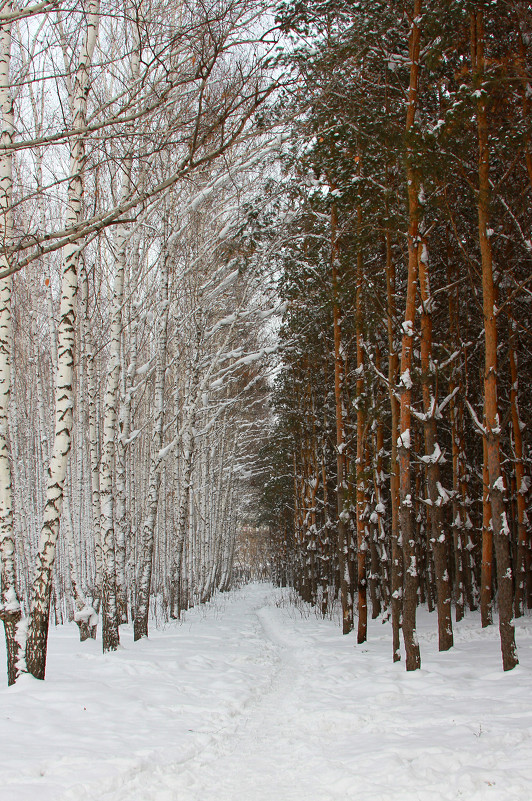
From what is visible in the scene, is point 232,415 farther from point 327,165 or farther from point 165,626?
point 327,165

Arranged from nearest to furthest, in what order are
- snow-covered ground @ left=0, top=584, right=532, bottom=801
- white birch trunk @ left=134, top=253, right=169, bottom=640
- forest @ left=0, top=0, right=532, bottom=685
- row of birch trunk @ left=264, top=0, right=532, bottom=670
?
snow-covered ground @ left=0, top=584, right=532, bottom=801, forest @ left=0, top=0, right=532, bottom=685, row of birch trunk @ left=264, top=0, right=532, bottom=670, white birch trunk @ left=134, top=253, right=169, bottom=640

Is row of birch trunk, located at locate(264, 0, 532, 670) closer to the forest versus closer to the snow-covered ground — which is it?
the forest

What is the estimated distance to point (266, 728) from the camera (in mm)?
5414

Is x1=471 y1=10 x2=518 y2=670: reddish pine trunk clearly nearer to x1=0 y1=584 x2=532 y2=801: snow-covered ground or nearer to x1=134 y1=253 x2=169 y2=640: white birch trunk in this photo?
x1=0 y1=584 x2=532 y2=801: snow-covered ground

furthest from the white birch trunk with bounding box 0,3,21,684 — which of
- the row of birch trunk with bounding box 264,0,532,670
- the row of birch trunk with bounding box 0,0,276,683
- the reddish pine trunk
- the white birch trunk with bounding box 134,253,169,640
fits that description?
the reddish pine trunk

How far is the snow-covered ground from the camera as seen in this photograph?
3740 millimetres

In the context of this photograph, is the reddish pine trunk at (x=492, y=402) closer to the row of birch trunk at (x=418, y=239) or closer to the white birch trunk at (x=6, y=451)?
the row of birch trunk at (x=418, y=239)

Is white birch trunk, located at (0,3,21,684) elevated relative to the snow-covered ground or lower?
elevated

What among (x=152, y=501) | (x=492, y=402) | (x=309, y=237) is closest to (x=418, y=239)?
(x=492, y=402)

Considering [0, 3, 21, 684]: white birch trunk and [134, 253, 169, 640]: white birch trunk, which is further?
[134, 253, 169, 640]: white birch trunk

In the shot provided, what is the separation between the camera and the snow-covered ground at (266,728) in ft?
12.3

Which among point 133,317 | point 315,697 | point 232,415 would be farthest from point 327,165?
point 232,415

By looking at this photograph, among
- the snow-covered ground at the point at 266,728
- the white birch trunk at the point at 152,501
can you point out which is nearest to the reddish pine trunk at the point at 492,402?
the snow-covered ground at the point at 266,728

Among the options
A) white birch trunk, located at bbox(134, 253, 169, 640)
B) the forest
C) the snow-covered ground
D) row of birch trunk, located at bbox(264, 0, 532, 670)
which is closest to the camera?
the snow-covered ground
